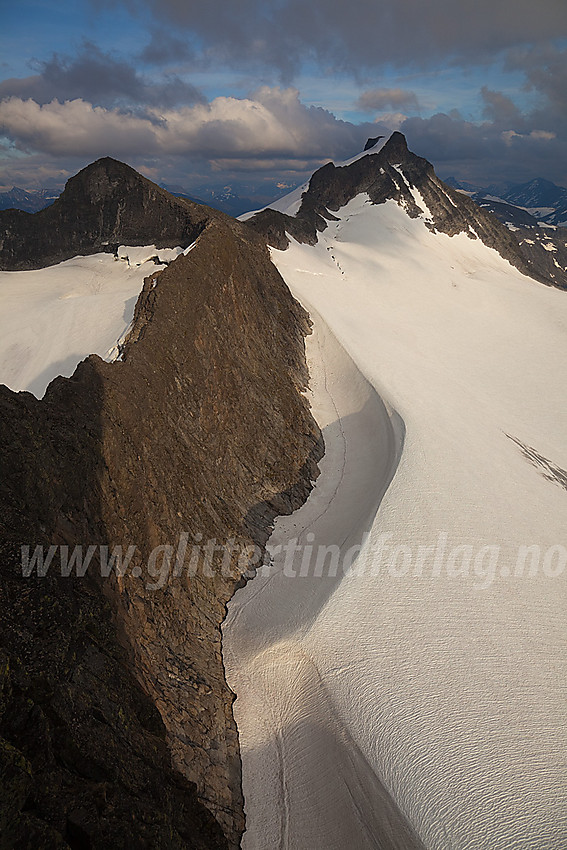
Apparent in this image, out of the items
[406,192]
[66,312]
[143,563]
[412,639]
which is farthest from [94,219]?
[406,192]

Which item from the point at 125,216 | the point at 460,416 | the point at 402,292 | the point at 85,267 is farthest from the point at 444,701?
the point at 402,292

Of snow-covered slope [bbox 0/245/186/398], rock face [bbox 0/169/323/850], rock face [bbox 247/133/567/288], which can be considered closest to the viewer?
rock face [bbox 0/169/323/850]

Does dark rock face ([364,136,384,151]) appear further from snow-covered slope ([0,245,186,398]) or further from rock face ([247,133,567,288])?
snow-covered slope ([0,245,186,398])

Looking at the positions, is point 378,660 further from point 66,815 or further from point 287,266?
point 287,266

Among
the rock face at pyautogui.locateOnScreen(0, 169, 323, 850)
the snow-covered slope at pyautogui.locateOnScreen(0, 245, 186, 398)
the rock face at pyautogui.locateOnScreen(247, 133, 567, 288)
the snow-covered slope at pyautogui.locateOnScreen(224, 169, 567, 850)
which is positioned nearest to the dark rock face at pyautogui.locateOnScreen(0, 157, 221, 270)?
the snow-covered slope at pyautogui.locateOnScreen(0, 245, 186, 398)

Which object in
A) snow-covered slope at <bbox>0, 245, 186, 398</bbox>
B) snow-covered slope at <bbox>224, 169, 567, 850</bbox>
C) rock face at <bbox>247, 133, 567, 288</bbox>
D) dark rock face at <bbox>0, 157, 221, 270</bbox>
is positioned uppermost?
rock face at <bbox>247, 133, 567, 288</bbox>

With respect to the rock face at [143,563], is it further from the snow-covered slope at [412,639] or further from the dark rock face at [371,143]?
the dark rock face at [371,143]

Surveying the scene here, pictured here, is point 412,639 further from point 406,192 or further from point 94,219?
point 406,192
